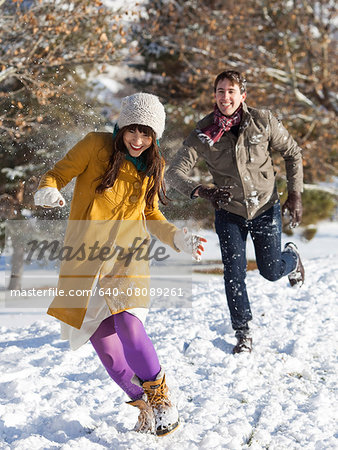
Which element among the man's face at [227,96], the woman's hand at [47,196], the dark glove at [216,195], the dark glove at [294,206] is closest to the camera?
the woman's hand at [47,196]

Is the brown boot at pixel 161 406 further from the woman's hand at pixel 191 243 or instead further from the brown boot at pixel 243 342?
the brown boot at pixel 243 342

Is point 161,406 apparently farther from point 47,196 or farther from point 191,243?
point 47,196

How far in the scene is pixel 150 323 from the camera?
4520 mm

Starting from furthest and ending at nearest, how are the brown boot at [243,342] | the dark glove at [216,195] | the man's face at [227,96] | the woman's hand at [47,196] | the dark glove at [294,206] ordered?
1. the dark glove at [294,206]
2. the brown boot at [243,342]
3. the man's face at [227,96]
4. the dark glove at [216,195]
5. the woman's hand at [47,196]

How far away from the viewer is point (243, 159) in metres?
3.55

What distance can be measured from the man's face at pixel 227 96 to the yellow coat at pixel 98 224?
1.18 metres

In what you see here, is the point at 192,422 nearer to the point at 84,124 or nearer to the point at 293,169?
the point at 293,169

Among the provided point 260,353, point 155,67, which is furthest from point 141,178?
point 155,67

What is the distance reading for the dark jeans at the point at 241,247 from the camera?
3.68 meters

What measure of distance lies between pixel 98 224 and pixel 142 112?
23.5 inches

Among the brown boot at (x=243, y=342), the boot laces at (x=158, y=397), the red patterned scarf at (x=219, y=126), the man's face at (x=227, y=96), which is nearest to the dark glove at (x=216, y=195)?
the red patterned scarf at (x=219, y=126)

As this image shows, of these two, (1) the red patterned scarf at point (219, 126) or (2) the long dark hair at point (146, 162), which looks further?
(1) the red patterned scarf at point (219, 126)

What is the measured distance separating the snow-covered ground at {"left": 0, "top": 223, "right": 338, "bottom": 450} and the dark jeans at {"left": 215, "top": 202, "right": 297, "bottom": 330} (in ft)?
1.16

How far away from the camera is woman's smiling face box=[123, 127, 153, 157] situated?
244 cm
